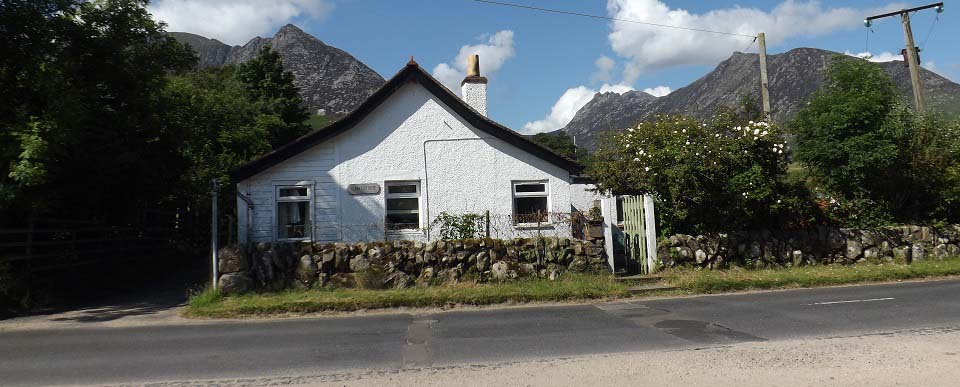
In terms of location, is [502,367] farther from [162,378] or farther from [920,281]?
[920,281]

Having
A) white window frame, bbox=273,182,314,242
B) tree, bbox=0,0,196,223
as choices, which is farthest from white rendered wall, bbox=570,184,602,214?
tree, bbox=0,0,196,223

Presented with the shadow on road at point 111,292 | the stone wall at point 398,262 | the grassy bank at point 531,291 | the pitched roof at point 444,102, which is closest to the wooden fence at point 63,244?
the shadow on road at point 111,292

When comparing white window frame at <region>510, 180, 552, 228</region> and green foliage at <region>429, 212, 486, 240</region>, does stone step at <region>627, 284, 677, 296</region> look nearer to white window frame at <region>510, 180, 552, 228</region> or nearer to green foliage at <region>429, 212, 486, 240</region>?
white window frame at <region>510, 180, 552, 228</region>

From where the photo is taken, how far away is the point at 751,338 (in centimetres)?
869

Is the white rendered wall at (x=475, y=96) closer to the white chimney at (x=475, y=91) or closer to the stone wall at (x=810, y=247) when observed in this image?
the white chimney at (x=475, y=91)

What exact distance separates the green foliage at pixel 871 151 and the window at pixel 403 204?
37.1 feet

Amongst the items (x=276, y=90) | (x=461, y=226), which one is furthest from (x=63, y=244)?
(x=276, y=90)

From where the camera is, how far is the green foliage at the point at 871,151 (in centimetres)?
1761

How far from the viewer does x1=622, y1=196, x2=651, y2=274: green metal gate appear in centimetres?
1647

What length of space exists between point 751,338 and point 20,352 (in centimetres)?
1009

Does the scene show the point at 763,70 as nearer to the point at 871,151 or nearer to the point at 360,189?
the point at 871,151

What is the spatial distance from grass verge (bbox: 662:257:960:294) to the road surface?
1.68m

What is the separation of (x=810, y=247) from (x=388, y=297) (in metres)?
12.0

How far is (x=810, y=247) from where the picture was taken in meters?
17.6
